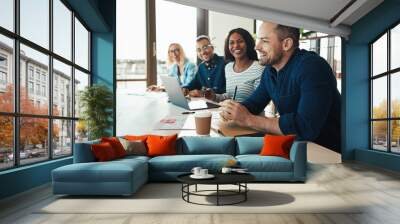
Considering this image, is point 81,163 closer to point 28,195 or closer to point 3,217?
point 28,195

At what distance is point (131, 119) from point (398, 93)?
18.0 feet

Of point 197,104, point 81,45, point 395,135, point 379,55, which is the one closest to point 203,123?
point 197,104

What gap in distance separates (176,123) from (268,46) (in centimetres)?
254

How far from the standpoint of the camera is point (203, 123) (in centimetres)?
863

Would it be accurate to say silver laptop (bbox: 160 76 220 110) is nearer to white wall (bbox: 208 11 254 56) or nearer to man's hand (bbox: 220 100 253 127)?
man's hand (bbox: 220 100 253 127)

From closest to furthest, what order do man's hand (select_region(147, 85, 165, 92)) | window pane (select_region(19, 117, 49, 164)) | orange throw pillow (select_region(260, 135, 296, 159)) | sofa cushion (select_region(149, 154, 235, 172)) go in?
1. window pane (select_region(19, 117, 49, 164))
2. sofa cushion (select_region(149, 154, 235, 172))
3. orange throw pillow (select_region(260, 135, 296, 159))
4. man's hand (select_region(147, 85, 165, 92))

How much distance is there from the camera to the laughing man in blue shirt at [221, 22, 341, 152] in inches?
335

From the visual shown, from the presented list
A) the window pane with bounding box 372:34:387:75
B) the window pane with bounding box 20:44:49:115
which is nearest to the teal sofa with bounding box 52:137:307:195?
the window pane with bounding box 20:44:49:115

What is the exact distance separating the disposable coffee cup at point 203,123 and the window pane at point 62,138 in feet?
8.35

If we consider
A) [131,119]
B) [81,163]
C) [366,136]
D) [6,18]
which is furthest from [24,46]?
[366,136]

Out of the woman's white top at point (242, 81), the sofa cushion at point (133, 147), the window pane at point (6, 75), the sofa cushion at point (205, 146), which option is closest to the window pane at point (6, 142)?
the window pane at point (6, 75)

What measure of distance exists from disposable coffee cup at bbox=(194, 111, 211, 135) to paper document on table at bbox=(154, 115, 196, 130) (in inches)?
4.5

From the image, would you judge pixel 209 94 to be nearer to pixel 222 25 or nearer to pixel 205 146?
pixel 222 25

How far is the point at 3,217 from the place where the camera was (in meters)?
3.99
